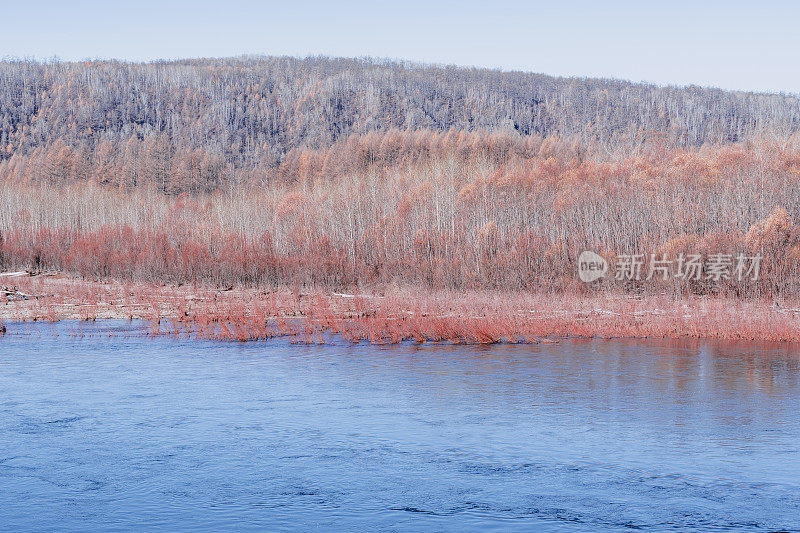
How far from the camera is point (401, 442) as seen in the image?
10.5 metres

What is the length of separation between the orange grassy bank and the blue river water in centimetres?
266

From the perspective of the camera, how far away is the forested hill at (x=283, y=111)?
96.5 m

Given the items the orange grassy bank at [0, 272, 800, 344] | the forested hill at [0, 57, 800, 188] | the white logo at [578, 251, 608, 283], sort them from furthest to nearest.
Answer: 1. the forested hill at [0, 57, 800, 188]
2. the white logo at [578, 251, 608, 283]
3. the orange grassy bank at [0, 272, 800, 344]

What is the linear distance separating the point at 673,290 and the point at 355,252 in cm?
1465

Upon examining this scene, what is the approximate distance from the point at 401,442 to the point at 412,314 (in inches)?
499

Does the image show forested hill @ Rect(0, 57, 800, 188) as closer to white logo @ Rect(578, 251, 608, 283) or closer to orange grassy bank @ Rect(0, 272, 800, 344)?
orange grassy bank @ Rect(0, 272, 800, 344)

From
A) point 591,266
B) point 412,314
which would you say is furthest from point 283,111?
point 412,314

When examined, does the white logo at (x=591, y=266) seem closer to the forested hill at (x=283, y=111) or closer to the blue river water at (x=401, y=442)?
the blue river water at (x=401, y=442)

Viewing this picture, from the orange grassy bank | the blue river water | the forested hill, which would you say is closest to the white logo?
the orange grassy bank

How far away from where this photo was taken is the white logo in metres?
27.5

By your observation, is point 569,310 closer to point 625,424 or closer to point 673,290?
point 673,290

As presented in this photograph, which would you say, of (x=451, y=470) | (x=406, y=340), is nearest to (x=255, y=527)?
(x=451, y=470)

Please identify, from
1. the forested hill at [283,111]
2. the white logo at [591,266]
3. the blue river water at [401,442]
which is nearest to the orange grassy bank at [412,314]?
the white logo at [591,266]

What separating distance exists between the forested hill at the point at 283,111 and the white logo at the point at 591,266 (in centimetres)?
6529
